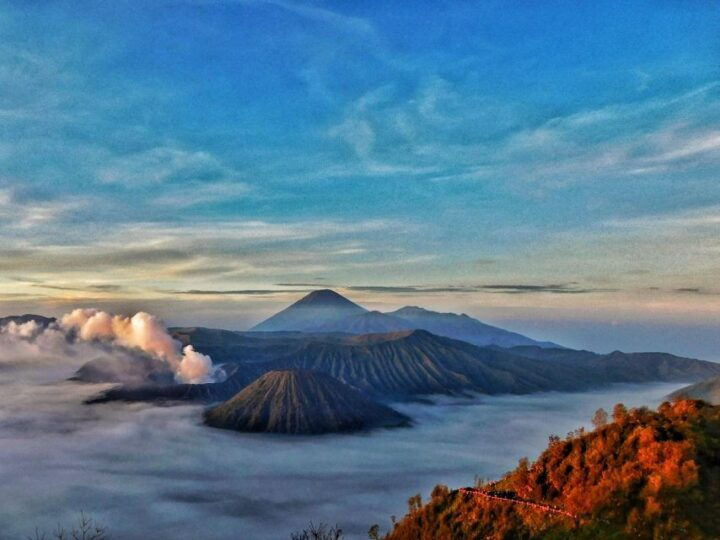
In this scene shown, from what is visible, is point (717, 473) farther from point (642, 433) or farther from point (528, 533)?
point (528, 533)

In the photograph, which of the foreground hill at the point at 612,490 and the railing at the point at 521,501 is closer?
the foreground hill at the point at 612,490

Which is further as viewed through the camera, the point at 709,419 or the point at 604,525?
the point at 709,419

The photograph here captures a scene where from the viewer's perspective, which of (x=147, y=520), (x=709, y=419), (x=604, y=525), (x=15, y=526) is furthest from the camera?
(x=147, y=520)

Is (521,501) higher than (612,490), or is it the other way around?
(612,490)

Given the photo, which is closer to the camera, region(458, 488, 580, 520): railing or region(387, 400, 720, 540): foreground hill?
region(387, 400, 720, 540): foreground hill

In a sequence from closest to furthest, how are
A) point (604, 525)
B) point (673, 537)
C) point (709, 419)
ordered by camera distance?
point (673, 537)
point (604, 525)
point (709, 419)

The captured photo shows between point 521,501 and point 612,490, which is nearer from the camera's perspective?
point 612,490

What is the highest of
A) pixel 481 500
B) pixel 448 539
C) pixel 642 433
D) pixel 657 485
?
pixel 642 433

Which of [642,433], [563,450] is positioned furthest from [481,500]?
[642,433]
